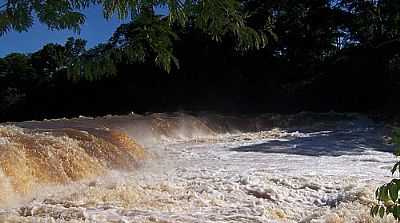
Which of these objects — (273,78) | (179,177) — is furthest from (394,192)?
(273,78)

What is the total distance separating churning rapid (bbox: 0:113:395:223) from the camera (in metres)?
5.42

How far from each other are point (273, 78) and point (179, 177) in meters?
15.6

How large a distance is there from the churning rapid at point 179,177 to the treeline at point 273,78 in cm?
835

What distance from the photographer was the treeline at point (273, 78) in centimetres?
2036

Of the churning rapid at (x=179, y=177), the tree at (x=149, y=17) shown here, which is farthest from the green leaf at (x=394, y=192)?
the churning rapid at (x=179, y=177)

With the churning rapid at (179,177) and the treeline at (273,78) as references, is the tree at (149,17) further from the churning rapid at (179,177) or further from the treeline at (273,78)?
the treeline at (273,78)

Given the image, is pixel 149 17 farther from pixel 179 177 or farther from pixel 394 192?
pixel 179 177

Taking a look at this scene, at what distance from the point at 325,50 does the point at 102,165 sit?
16.1 metres

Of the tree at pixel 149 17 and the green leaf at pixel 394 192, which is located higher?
the tree at pixel 149 17

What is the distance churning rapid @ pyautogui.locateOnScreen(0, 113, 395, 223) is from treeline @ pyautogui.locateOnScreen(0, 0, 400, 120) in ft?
27.4

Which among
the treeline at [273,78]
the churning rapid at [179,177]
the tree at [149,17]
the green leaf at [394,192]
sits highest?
the treeline at [273,78]

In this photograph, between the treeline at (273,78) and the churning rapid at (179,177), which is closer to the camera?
the churning rapid at (179,177)

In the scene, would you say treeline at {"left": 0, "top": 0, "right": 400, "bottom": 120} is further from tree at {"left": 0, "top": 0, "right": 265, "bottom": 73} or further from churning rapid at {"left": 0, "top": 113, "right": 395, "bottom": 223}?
tree at {"left": 0, "top": 0, "right": 265, "bottom": 73}

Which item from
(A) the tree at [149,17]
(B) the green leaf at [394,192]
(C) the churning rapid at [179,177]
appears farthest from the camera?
(C) the churning rapid at [179,177]
